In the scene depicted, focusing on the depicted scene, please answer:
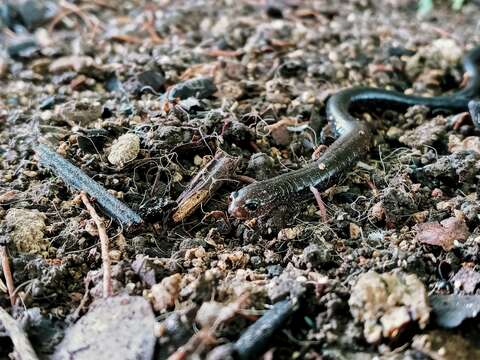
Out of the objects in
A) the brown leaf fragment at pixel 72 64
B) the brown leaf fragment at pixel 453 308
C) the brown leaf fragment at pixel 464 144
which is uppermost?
the brown leaf fragment at pixel 72 64

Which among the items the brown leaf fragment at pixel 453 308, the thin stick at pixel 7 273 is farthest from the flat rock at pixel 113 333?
the brown leaf fragment at pixel 453 308

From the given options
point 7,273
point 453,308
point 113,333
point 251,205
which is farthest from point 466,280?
point 7,273

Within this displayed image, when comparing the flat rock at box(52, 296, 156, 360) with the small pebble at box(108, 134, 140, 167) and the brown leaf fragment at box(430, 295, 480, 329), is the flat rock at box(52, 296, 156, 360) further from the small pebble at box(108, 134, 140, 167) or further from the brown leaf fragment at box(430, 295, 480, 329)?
the brown leaf fragment at box(430, 295, 480, 329)

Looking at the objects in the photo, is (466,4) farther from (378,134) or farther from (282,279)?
(282,279)

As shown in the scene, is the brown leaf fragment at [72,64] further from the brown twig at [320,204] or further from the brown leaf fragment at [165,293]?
the brown leaf fragment at [165,293]

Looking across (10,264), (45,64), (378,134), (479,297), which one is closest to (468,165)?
(378,134)

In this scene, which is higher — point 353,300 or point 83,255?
point 83,255
